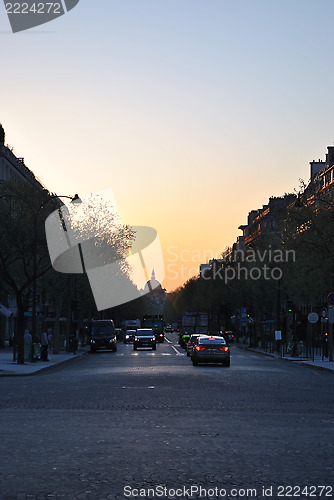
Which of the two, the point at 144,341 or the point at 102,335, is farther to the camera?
the point at 144,341

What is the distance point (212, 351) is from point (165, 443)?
31253 millimetres

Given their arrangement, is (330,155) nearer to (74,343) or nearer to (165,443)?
(74,343)

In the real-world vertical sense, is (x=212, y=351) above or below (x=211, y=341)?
below

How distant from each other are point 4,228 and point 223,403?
32.8 meters

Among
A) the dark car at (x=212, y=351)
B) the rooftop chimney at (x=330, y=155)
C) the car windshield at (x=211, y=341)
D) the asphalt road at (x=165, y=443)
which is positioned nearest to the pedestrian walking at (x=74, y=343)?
the car windshield at (x=211, y=341)

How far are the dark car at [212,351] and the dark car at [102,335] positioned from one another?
31.6 metres

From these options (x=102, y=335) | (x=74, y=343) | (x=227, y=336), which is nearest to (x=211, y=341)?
(x=74, y=343)

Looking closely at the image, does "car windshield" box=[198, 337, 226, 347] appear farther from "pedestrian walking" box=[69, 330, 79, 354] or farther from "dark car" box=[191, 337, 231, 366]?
"pedestrian walking" box=[69, 330, 79, 354]

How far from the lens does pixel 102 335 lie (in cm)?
7794

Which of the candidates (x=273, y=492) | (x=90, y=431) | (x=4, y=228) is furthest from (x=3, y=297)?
(x=273, y=492)

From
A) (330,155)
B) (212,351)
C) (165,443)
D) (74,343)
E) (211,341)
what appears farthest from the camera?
(330,155)

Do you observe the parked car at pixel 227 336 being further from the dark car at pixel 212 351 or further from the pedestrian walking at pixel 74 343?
the dark car at pixel 212 351

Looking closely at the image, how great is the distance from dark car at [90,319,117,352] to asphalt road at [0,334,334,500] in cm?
4907

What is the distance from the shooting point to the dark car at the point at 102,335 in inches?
3031
